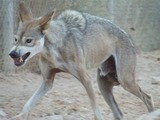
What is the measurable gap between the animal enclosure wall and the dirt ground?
595 mm

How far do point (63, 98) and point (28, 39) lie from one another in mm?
2117

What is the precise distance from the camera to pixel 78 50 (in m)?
6.34

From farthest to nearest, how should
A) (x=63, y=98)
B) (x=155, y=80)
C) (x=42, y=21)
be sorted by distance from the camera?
(x=155, y=80)
(x=63, y=98)
(x=42, y=21)

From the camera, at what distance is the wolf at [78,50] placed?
5.94m

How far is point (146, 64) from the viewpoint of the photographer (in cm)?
1116

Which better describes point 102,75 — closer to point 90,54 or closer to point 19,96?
point 90,54

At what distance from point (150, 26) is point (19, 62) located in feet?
25.8

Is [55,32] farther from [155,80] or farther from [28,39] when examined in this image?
[155,80]

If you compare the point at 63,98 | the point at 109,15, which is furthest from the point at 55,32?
the point at 109,15

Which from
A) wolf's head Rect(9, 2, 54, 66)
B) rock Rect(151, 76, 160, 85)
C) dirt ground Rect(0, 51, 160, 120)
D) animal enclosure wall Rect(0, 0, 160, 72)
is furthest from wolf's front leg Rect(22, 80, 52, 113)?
rock Rect(151, 76, 160, 85)

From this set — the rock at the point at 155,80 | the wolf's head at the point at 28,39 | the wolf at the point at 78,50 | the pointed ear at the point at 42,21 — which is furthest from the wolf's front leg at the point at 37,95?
the rock at the point at 155,80

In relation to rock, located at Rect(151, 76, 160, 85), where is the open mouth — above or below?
above

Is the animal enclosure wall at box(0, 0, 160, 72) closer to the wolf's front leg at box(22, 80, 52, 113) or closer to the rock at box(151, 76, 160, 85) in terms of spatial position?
the rock at box(151, 76, 160, 85)

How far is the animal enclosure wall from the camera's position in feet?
29.3
